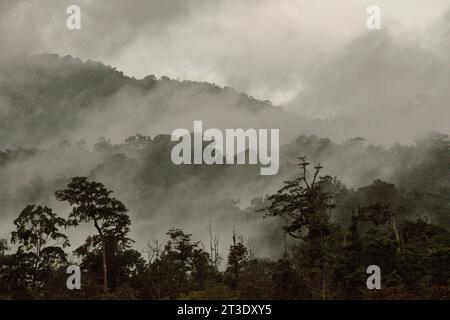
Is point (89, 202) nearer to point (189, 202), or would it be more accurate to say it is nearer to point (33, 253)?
point (33, 253)

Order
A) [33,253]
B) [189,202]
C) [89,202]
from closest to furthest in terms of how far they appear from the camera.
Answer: [33,253], [89,202], [189,202]

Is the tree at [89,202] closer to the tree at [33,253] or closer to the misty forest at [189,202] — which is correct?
the misty forest at [189,202]

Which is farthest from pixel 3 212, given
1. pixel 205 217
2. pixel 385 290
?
pixel 385 290

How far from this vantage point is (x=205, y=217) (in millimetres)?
98562

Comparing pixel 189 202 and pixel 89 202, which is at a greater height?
pixel 189 202

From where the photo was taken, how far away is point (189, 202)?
333 feet

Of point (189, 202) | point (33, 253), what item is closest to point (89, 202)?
point (33, 253)

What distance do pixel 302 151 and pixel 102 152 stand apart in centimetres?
4967

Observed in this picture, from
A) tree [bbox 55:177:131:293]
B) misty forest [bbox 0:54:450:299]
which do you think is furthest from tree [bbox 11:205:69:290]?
tree [bbox 55:177:131:293]

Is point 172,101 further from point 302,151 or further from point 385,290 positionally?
point 385,290

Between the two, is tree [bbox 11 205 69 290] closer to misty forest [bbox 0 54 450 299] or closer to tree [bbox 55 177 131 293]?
misty forest [bbox 0 54 450 299]

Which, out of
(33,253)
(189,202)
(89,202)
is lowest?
(33,253)

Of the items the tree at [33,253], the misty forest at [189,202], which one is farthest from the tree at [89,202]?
the tree at [33,253]

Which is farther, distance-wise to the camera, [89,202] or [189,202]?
[189,202]
